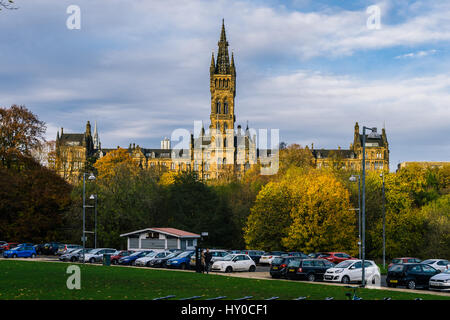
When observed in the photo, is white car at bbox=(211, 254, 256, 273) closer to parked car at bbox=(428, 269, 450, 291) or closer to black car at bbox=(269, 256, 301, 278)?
black car at bbox=(269, 256, 301, 278)

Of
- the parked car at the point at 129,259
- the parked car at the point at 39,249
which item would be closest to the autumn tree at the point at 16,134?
the parked car at the point at 39,249

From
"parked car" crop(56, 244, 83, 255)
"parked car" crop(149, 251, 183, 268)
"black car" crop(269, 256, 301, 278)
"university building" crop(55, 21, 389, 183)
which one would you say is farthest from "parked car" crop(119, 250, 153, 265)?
"university building" crop(55, 21, 389, 183)

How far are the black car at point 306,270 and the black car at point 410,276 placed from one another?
511 centimetres

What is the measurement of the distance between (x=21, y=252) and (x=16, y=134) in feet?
67.5

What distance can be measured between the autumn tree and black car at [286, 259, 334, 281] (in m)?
47.8

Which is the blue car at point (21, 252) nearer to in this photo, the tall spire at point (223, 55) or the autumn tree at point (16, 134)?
the autumn tree at point (16, 134)

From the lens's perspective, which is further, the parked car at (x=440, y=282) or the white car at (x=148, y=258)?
the white car at (x=148, y=258)

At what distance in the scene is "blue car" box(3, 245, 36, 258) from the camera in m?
59.5

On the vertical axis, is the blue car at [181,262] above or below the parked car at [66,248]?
above

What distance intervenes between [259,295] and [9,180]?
50.6 m

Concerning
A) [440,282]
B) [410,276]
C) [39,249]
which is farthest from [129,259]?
[440,282]

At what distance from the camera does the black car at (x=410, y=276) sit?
34.2m

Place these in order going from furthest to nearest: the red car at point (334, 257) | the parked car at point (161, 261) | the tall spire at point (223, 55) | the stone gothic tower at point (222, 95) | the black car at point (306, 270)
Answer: the tall spire at point (223, 55)
the stone gothic tower at point (222, 95)
the red car at point (334, 257)
the parked car at point (161, 261)
the black car at point (306, 270)
